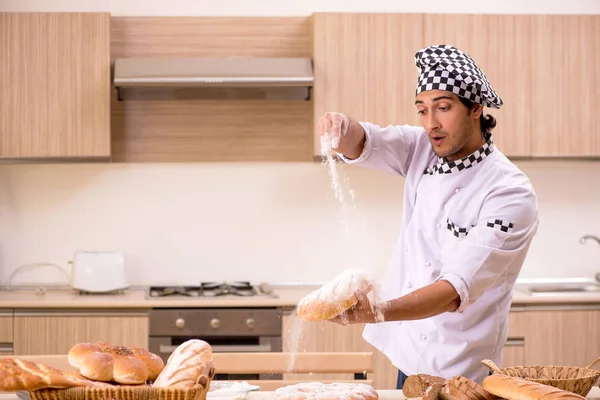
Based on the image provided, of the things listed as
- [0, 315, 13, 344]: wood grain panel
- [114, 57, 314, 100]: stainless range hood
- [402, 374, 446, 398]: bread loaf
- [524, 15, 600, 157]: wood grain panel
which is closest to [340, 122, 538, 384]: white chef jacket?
[402, 374, 446, 398]: bread loaf

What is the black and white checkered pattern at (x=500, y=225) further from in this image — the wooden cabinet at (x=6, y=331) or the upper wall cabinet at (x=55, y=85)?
the wooden cabinet at (x=6, y=331)

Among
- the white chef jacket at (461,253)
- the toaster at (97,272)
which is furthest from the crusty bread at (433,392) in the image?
the toaster at (97,272)

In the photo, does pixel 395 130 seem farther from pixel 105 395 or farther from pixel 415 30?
pixel 415 30

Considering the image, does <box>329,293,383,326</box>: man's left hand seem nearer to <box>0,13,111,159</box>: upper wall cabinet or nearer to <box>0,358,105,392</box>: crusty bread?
<box>0,358,105,392</box>: crusty bread

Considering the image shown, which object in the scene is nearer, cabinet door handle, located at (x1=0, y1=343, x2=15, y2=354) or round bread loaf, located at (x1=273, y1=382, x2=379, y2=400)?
round bread loaf, located at (x1=273, y1=382, x2=379, y2=400)

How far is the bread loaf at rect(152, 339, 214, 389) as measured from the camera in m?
1.60

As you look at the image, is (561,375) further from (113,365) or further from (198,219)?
(198,219)

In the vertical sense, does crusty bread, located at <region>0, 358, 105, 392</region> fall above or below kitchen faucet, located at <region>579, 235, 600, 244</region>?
below

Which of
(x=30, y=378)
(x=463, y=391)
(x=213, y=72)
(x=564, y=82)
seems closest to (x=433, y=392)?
(x=463, y=391)

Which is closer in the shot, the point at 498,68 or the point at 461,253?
the point at 461,253

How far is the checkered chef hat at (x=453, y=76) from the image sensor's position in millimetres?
2188

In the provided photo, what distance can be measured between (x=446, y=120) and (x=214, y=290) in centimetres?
209

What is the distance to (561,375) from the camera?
6.14 ft

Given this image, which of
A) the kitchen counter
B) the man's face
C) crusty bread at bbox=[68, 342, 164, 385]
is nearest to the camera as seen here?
crusty bread at bbox=[68, 342, 164, 385]
